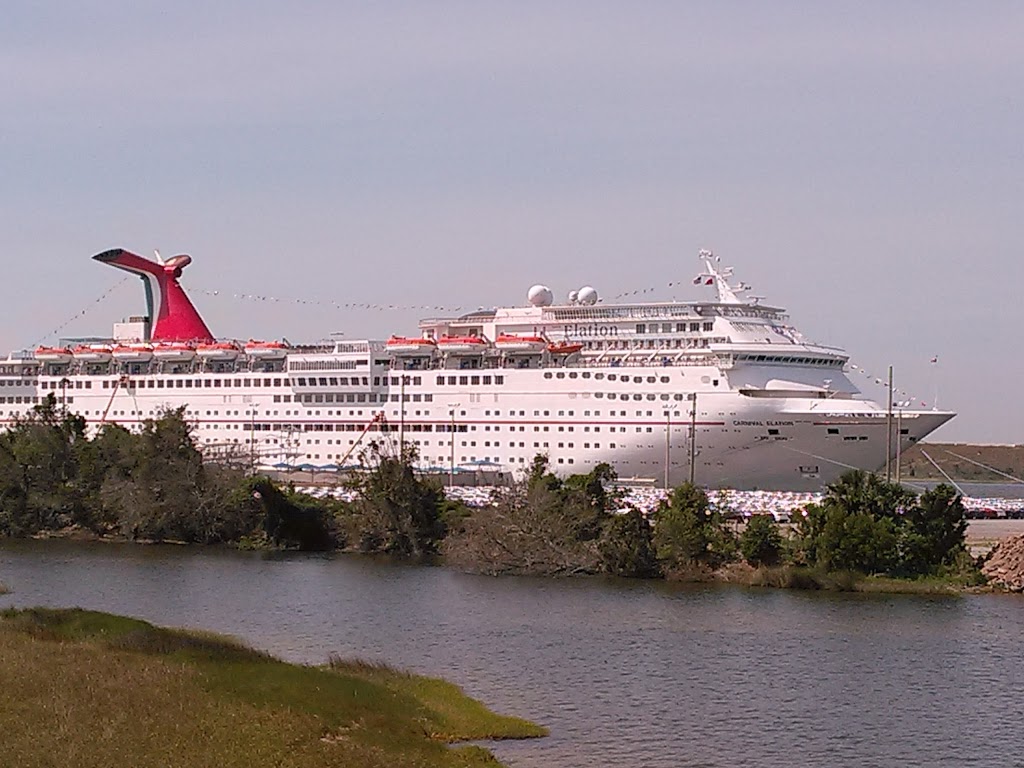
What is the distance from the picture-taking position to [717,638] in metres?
41.6

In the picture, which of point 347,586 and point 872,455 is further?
point 872,455

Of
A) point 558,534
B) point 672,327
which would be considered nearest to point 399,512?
point 558,534

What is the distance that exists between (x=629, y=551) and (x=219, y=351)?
53.2 metres

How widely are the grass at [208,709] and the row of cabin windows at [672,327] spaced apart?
50.5 m

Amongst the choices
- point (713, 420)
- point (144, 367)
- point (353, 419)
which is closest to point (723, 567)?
point (713, 420)

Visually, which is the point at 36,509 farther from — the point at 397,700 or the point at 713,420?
the point at 397,700

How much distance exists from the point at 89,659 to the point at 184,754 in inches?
336

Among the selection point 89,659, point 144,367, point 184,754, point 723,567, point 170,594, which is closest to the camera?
point 184,754

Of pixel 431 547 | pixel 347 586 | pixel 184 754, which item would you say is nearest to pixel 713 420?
pixel 431 547

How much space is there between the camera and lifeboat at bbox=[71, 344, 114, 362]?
107 metres

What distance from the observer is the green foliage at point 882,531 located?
53094 millimetres

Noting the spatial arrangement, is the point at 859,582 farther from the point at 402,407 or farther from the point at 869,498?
the point at 402,407

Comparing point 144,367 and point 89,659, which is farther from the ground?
point 144,367

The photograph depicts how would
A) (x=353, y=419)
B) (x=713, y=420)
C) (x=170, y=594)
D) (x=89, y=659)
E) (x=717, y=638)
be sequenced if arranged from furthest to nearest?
1. (x=353, y=419)
2. (x=713, y=420)
3. (x=170, y=594)
4. (x=717, y=638)
5. (x=89, y=659)
